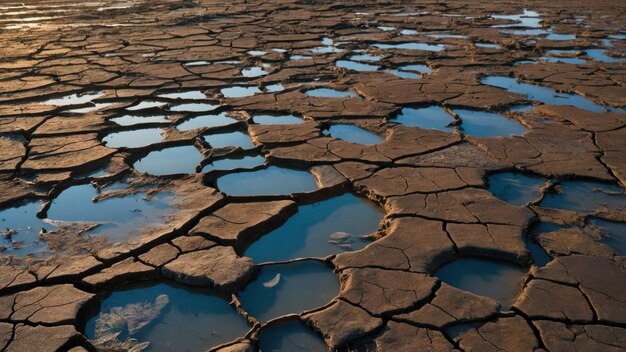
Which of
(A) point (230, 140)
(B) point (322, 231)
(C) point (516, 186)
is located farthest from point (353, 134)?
(B) point (322, 231)

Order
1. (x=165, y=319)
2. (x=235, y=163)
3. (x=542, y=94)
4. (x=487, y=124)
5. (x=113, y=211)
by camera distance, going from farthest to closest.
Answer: (x=542, y=94), (x=487, y=124), (x=235, y=163), (x=113, y=211), (x=165, y=319)

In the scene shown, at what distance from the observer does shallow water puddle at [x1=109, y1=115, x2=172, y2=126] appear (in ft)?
15.9

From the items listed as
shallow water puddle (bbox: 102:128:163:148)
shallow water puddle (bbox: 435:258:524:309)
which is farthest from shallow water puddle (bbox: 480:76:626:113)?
shallow water puddle (bbox: 102:128:163:148)

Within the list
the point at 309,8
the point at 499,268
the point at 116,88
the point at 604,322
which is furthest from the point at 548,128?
the point at 309,8

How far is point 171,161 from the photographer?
4.10 m

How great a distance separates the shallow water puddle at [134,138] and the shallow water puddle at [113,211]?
780mm

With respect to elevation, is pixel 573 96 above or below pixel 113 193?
below

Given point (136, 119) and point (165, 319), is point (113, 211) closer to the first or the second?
point (165, 319)

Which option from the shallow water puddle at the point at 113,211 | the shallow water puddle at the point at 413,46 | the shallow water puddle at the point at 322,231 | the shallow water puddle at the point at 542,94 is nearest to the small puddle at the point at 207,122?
the shallow water puddle at the point at 113,211

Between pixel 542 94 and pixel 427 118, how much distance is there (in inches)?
56.9

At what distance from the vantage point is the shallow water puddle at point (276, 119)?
15.7 ft

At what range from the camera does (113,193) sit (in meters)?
3.56

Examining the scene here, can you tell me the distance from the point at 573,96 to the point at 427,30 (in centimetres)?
376

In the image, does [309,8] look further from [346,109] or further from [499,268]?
[499,268]
